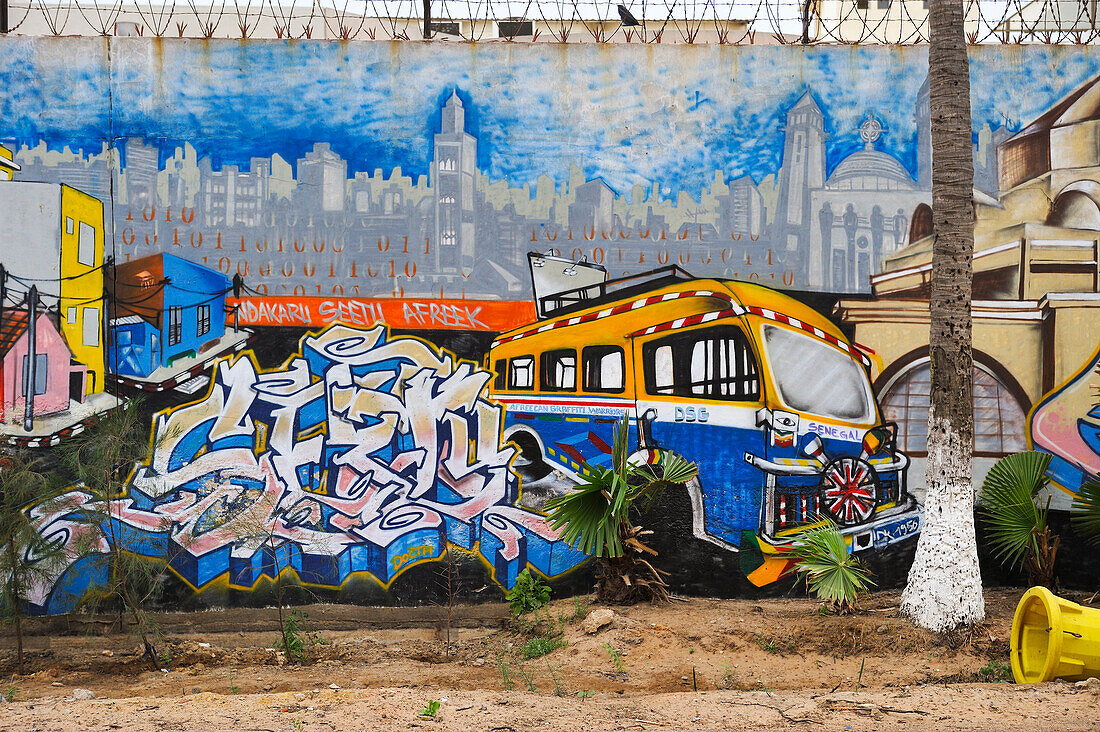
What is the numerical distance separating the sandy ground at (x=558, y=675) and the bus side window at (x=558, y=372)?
2091mm

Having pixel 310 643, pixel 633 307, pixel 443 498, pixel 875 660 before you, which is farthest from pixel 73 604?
pixel 875 660

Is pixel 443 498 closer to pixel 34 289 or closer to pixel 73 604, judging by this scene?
pixel 73 604

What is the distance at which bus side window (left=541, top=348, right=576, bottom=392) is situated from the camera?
26.6 ft

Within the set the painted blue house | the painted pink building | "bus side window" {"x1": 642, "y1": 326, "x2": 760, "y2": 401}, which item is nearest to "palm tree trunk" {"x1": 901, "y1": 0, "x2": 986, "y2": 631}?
"bus side window" {"x1": 642, "y1": 326, "x2": 760, "y2": 401}

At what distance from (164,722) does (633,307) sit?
526 centimetres

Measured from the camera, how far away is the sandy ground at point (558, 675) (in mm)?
5125

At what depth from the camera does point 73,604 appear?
7812mm

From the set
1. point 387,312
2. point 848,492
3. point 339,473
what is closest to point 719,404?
point 848,492

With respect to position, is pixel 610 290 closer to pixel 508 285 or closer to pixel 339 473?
pixel 508 285

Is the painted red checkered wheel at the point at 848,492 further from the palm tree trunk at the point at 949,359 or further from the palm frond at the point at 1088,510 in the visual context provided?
the palm frond at the point at 1088,510

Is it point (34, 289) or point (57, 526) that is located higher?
point (34, 289)

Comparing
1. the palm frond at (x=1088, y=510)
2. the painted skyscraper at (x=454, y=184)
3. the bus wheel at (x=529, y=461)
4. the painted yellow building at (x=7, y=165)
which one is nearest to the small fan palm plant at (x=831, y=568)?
the palm frond at (x=1088, y=510)

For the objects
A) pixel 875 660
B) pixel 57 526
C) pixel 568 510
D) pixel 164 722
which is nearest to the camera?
pixel 164 722

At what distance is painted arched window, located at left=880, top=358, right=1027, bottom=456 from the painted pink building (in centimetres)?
798
